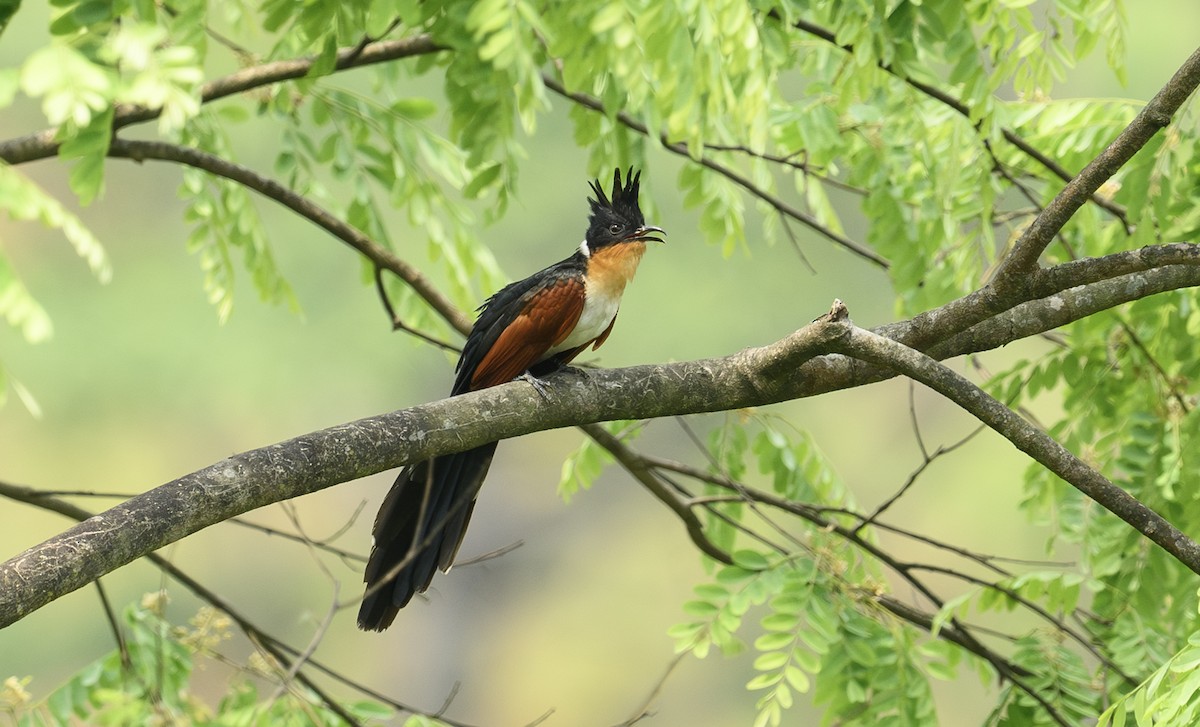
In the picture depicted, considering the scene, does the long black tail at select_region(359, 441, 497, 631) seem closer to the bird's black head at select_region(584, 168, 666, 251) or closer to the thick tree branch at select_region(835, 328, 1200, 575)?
the bird's black head at select_region(584, 168, 666, 251)

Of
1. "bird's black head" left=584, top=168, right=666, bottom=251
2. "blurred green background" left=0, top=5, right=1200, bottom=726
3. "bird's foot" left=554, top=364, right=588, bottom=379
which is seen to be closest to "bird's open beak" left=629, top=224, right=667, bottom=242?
"bird's black head" left=584, top=168, right=666, bottom=251

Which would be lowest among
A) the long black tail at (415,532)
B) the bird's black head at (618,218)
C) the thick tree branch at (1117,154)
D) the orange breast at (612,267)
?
the long black tail at (415,532)

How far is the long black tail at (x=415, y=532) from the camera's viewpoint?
2.60 m

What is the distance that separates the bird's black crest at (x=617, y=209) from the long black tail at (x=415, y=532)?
0.91 metres

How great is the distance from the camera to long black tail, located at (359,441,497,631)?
102 inches

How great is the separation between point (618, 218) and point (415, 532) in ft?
3.83

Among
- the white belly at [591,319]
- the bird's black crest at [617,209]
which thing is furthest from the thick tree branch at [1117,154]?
the bird's black crest at [617,209]

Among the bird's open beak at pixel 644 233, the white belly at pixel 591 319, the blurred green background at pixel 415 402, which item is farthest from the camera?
the blurred green background at pixel 415 402

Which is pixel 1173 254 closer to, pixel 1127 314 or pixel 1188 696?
pixel 1188 696

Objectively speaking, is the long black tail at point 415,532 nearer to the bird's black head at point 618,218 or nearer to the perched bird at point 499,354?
the perched bird at point 499,354

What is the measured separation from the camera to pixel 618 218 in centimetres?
335

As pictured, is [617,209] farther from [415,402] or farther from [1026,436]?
[415,402]

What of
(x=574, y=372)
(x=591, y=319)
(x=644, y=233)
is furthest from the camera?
(x=644, y=233)

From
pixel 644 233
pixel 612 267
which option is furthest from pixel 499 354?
pixel 644 233
